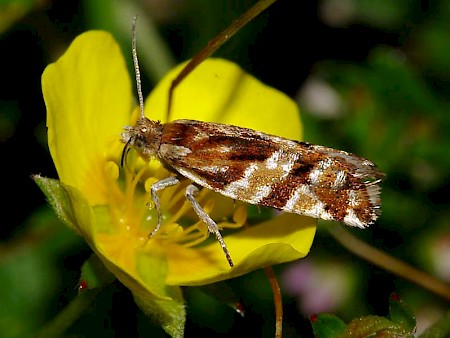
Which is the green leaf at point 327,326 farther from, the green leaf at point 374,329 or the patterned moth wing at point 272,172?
the patterned moth wing at point 272,172

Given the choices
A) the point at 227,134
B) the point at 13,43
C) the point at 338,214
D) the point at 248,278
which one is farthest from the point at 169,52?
the point at 338,214

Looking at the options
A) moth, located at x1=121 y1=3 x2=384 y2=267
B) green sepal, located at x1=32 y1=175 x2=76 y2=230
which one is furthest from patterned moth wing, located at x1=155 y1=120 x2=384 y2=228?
green sepal, located at x1=32 y1=175 x2=76 y2=230

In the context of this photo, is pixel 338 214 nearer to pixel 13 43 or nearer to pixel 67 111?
pixel 67 111

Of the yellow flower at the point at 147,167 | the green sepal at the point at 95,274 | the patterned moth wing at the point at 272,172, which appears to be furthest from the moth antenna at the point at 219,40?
the green sepal at the point at 95,274

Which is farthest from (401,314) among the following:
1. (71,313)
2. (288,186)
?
(71,313)

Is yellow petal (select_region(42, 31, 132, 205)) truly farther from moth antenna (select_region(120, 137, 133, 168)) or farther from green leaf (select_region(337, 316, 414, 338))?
green leaf (select_region(337, 316, 414, 338))

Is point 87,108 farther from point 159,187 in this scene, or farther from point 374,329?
point 374,329
